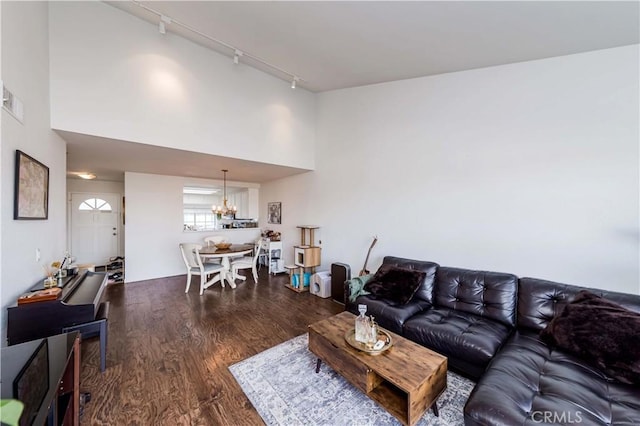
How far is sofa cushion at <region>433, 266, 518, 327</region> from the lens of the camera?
92.7 inches

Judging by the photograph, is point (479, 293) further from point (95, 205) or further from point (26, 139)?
point (95, 205)

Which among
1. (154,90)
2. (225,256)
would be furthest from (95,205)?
(154,90)

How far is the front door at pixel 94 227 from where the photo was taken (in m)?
5.94

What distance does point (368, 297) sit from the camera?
9.52ft

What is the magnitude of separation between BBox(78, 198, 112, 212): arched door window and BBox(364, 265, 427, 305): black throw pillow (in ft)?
23.6

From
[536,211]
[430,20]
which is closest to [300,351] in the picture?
[536,211]

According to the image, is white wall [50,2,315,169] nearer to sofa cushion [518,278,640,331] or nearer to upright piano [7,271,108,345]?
upright piano [7,271,108,345]

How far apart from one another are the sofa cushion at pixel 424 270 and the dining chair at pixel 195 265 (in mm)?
3296

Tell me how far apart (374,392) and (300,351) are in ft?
3.25

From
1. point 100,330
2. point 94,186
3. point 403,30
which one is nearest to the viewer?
point 100,330

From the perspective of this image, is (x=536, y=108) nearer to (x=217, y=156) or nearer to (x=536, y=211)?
(x=536, y=211)

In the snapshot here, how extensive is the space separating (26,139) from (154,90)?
1.47 metres

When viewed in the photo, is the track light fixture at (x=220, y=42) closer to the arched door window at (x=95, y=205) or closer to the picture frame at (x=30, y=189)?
the picture frame at (x=30, y=189)

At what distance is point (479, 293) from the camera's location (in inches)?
99.0
